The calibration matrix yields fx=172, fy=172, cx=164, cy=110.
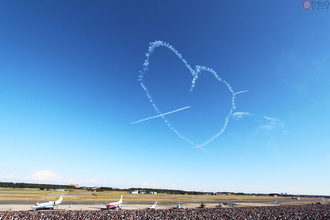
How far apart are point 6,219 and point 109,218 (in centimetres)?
1927

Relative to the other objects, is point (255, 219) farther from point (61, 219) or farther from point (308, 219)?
point (61, 219)

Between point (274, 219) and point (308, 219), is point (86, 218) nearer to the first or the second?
point (274, 219)

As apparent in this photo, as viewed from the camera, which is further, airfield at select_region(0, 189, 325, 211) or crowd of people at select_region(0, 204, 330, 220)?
airfield at select_region(0, 189, 325, 211)

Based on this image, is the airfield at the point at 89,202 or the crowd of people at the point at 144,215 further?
the airfield at the point at 89,202

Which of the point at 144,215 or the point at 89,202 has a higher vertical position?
the point at 144,215

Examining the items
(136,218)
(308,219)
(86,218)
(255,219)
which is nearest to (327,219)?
(308,219)

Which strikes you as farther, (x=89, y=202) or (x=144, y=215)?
(x=89, y=202)

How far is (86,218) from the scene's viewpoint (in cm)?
3631

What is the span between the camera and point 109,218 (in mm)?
37844

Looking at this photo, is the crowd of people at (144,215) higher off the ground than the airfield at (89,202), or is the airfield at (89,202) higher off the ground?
the crowd of people at (144,215)

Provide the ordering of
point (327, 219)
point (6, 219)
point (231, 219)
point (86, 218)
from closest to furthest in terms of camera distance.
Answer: point (6, 219) → point (86, 218) → point (231, 219) → point (327, 219)

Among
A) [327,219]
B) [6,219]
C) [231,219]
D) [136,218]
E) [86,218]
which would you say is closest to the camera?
[6,219]

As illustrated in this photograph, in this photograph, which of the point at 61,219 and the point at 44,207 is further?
the point at 44,207

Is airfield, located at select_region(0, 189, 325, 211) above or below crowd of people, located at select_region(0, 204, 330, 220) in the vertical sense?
below
